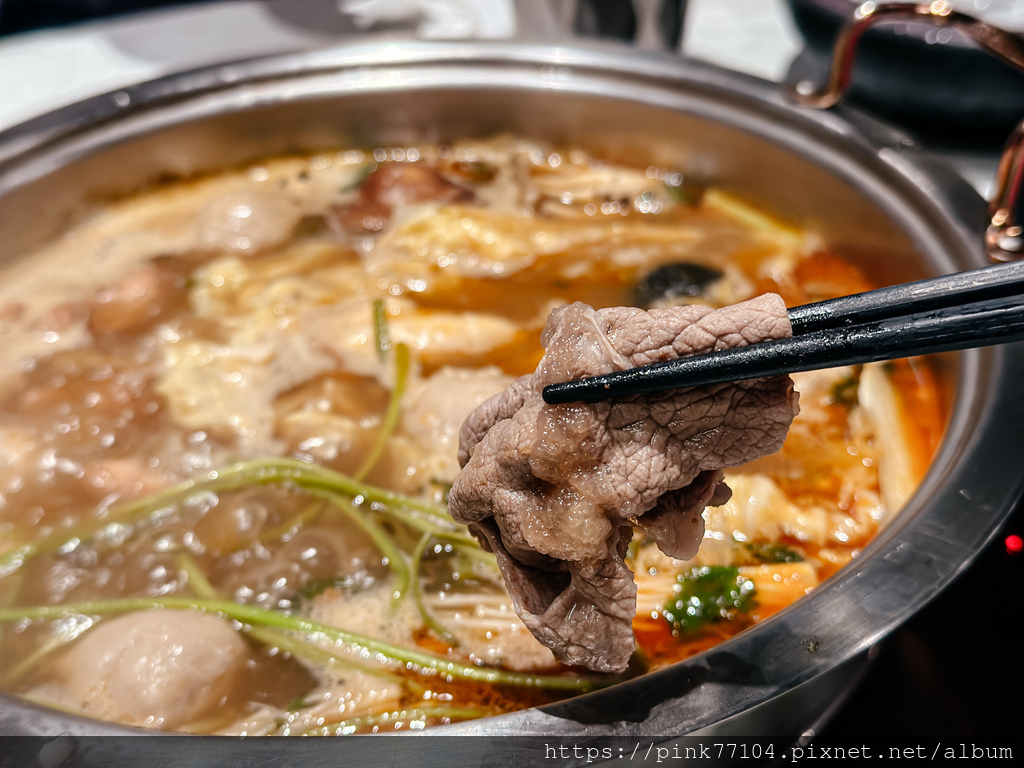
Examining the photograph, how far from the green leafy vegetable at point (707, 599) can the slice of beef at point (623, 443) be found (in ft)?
1.90

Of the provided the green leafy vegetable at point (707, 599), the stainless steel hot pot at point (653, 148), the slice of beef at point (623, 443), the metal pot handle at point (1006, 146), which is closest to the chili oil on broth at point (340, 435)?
the green leafy vegetable at point (707, 599)

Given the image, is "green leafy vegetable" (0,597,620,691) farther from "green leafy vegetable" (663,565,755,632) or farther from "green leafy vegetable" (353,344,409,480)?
"green leafy vegetable" (353,344,409,480)

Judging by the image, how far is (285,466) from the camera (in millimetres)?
2082

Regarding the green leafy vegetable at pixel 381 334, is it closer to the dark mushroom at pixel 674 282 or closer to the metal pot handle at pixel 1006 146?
the dark mushroom at pixel 674 282

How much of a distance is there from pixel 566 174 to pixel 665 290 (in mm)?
908

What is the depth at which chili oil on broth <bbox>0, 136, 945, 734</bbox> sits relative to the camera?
165cm

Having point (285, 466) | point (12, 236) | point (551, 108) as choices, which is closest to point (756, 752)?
point (285, 466)

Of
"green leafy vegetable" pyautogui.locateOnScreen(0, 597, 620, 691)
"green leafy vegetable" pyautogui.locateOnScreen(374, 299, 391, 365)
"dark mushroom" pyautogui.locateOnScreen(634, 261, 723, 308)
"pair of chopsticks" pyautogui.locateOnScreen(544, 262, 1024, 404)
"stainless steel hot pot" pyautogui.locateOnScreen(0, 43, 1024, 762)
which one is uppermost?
"pair of chopsticks" pyautogui.locateOnScreen(544, 262, 1024, 404)

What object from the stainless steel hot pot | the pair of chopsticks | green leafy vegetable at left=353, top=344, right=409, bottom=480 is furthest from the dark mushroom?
the pair of chopsticks

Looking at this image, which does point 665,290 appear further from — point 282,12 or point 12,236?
point 282,12

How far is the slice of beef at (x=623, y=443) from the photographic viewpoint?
1.07 m

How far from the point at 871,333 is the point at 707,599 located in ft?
3.22

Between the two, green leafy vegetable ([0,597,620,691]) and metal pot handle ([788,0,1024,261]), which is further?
metal pot handle ([788,0,1024,261])

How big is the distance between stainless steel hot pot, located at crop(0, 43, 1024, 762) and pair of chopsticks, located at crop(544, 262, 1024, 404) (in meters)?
0.59
